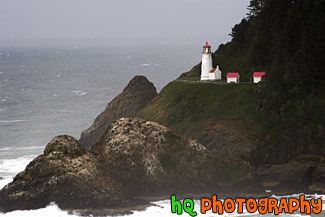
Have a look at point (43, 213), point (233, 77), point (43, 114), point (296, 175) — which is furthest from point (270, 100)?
point (43, 114)

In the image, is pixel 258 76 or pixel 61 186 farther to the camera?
pixel 258 76

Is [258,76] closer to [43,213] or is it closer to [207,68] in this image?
[207,68]

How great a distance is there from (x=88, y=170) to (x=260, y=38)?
40931 millimetres

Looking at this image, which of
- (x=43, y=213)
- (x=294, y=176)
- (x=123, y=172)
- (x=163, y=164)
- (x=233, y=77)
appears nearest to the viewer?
(x=43, y=213)

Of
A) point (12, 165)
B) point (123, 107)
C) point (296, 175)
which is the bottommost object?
point (12, 165)

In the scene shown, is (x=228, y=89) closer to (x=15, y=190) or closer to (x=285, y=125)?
(x=285, y=125)

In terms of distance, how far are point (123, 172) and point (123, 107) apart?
31617mm

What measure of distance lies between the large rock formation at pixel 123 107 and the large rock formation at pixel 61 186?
2909cm

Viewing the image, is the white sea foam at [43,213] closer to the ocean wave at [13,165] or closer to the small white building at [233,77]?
the ocean wave at [13,165]

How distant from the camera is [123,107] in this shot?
4045 inches

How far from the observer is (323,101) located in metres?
82.6

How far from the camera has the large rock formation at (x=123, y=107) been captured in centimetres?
10012

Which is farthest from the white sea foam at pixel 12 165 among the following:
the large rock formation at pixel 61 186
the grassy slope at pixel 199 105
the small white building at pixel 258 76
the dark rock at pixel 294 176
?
the small white building at pixel 258 76

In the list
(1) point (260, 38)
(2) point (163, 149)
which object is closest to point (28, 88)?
(1) point (260, 38)
